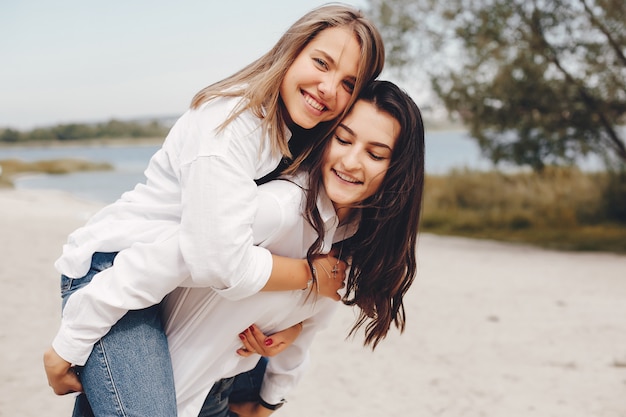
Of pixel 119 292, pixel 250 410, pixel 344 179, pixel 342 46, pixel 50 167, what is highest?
pixel 342 46

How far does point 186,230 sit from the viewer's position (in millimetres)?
1716

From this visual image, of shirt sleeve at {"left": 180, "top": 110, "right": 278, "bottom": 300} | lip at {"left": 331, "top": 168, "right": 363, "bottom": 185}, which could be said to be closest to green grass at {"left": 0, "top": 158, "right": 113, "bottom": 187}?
lip at {"left": 331, "top": 168, "right": 363, "bottom": 185}

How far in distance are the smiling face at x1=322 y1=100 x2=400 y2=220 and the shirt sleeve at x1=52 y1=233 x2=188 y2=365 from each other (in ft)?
1.81

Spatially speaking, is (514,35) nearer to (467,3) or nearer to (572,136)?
(467,3)

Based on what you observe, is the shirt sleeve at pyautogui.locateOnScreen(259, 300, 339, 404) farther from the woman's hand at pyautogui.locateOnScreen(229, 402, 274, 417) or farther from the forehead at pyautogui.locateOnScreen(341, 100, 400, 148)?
the forehead at pyautogui.locateOnScreen(341, 100, 400, 148)

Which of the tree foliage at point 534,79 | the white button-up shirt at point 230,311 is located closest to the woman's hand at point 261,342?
the white button-up shirt at point 230,311

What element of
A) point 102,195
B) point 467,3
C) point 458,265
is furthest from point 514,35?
point 102,195

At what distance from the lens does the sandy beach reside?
4176 millimetres

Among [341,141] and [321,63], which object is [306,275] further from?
[321,63]

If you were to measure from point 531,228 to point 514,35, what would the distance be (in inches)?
163

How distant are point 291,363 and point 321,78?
1036 millimetres

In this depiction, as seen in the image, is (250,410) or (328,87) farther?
(250,410)

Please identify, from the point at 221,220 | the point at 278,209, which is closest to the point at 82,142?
the point at 278,209

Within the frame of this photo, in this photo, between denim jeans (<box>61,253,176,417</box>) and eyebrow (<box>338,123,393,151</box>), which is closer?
A: denim jeans (<box>61,253,176,417</box>)
